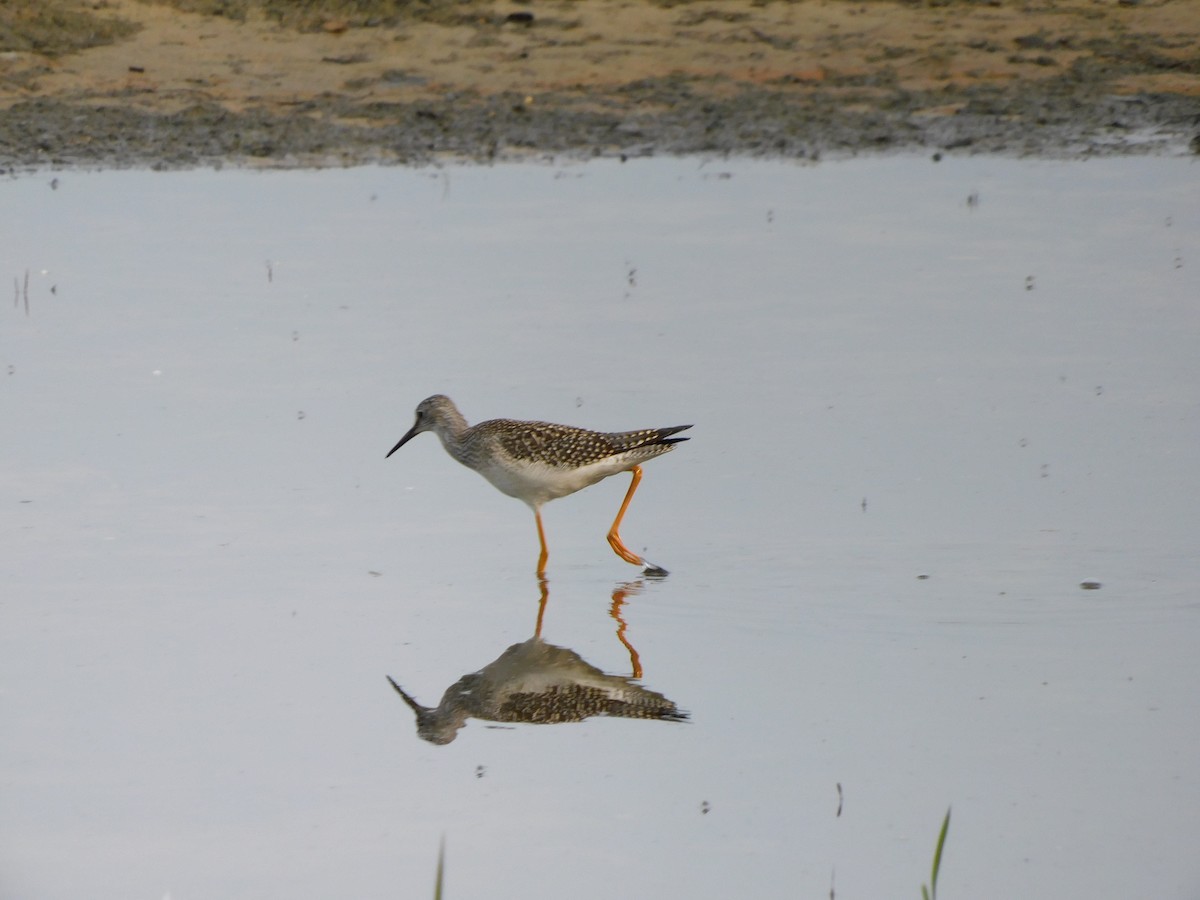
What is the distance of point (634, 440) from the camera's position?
8.62 meters

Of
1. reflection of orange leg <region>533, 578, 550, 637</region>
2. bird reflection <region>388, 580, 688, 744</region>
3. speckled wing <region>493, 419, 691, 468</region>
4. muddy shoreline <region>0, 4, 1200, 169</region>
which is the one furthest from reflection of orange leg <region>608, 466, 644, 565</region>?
muddy shoreline <region>0, 4, 1200, 169</region>

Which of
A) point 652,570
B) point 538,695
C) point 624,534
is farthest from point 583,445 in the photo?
point 538,695

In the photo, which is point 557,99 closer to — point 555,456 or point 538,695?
point 555,456

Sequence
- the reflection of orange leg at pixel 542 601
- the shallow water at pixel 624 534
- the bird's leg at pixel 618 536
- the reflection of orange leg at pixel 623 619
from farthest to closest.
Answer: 1. the bird's leg at pixel 618 536
2. the reflection of orange leg at pixel 542 601
3. the reflection of orange leg at pixel 623 619
4. the shallow water at pixel 624 534

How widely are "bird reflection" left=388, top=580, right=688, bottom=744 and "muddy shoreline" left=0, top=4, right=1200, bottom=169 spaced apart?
8062mm

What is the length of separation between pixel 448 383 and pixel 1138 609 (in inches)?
161

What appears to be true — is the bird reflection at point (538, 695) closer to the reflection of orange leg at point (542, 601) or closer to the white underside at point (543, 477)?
the reflection of orange leg at point (542, 601)

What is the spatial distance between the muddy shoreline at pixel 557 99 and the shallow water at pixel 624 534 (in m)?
0.98

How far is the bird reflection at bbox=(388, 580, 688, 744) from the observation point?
6668 millimetres

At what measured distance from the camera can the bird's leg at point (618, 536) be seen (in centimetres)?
816

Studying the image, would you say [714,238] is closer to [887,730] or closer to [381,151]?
[381,151]

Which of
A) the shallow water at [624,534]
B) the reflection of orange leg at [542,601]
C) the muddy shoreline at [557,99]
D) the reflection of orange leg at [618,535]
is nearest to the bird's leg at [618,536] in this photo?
the reflection of orange leg at [618,535]

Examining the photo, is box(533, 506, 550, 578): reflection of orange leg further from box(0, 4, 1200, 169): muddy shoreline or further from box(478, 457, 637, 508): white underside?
box(0, 4, 1200, 169): muddy shoreline

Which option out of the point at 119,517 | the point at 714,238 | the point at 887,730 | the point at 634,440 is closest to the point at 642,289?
the point at 714,238
